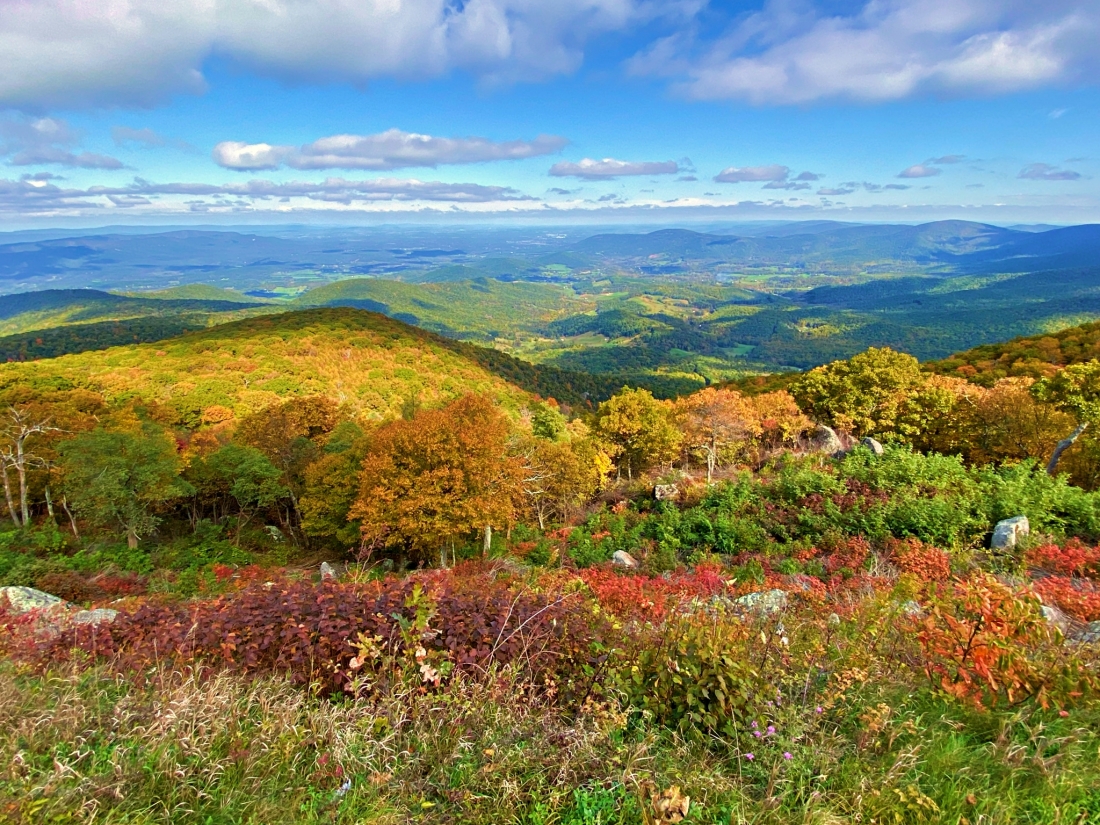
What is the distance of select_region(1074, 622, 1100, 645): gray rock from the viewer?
4.37 metres

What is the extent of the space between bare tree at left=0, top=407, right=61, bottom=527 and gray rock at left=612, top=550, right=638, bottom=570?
21.3 metres

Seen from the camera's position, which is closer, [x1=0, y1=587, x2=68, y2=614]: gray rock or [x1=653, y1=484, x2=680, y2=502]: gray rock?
[x1=0, y1=587, x2=68, y2=614]: gray rock

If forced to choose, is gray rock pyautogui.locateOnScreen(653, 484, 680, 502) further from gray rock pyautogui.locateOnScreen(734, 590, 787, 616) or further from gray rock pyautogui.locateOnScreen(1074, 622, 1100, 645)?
gray rock pyautogui.locateOnScreen(1074, 622, 1100, 645)

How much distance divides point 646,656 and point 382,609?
2300mm

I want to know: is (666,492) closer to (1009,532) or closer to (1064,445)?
(1009,532)

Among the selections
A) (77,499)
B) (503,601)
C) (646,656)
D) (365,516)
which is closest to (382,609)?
(503,601)

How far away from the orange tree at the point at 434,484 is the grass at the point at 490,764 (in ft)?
39.6

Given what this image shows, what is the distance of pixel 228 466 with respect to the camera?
20375 mm

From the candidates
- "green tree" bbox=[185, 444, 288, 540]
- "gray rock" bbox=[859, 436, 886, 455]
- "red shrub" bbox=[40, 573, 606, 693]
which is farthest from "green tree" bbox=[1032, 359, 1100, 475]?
"green tree" bbox=[185, 444, 288, 540]

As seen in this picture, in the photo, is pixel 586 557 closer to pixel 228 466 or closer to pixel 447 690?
pixel 447 690

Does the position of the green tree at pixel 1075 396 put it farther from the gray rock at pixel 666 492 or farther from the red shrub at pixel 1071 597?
the red shrub at pixel 1071 597

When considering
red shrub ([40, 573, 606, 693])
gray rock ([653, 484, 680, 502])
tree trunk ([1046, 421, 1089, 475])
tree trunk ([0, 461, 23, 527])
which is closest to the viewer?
red shrub ([40, 573, 606, 693])

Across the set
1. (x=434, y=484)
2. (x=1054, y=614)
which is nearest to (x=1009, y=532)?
(x=1054, y=614)

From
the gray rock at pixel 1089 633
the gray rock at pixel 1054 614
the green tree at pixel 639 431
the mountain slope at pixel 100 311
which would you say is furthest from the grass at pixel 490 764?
the mountain slope at pixel 100 311
